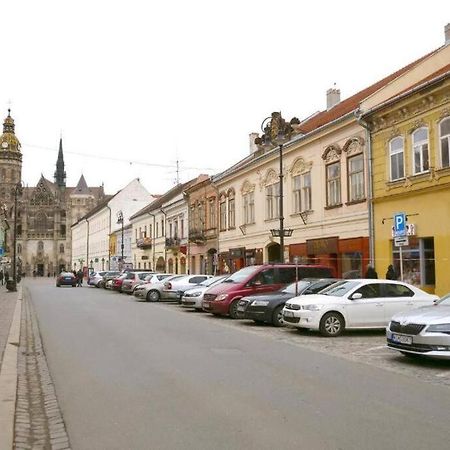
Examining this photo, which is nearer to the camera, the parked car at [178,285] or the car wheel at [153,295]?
the parked car at [178,285]

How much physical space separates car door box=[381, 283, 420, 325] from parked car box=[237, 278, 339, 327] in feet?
7.12

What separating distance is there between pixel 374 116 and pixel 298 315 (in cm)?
1180

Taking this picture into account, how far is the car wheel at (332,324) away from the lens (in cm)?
1500

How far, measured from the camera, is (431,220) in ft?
69.1

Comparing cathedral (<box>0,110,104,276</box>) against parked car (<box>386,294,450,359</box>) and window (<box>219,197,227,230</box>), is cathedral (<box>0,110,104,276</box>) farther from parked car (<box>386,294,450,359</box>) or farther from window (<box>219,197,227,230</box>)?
→ parked car (<box>386,294,450,359</box>)

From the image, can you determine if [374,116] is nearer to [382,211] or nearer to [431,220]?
[382,211]

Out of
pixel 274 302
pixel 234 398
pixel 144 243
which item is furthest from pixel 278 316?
pixel 144 243

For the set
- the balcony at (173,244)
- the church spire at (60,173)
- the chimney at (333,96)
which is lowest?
the balcony at (173,244)

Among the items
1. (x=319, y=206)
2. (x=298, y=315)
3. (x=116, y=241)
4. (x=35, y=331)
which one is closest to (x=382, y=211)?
(x=319, y=206)

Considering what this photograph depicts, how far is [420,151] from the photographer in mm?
21844

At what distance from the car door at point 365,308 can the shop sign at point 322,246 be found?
11641mm

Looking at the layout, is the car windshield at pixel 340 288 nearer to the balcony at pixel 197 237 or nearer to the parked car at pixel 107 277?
A: the balcony at pixel 197 237

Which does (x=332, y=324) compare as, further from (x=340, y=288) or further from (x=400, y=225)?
(x=400, y=225)

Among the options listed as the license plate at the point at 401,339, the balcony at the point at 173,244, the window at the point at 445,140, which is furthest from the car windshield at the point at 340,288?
the balcony at the point at 173,244
